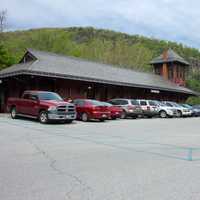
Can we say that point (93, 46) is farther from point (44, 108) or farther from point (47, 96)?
point (44, 108)

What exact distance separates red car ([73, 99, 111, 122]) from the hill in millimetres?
21341

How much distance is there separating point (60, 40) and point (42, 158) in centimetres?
4642

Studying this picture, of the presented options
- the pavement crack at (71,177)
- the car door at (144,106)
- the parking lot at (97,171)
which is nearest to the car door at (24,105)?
the parking lot at (97,171)

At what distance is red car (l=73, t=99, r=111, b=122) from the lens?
772 inches

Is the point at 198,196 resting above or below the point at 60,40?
below

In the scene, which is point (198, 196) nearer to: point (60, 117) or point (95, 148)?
point (95, 148)

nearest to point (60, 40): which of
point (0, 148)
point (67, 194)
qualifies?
point (0, 148)

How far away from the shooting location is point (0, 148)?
8.73 meters

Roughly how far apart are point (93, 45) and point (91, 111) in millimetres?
48651

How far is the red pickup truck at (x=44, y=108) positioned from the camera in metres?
16.8

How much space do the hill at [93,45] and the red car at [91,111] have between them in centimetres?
2134

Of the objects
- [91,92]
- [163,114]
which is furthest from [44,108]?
[163,114]

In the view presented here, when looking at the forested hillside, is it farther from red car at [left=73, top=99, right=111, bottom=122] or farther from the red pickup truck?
red car at [left=73, top=99, right=111, bottom=122]

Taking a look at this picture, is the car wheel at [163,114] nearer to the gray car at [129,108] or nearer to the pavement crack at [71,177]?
the gray car at [129,108]
